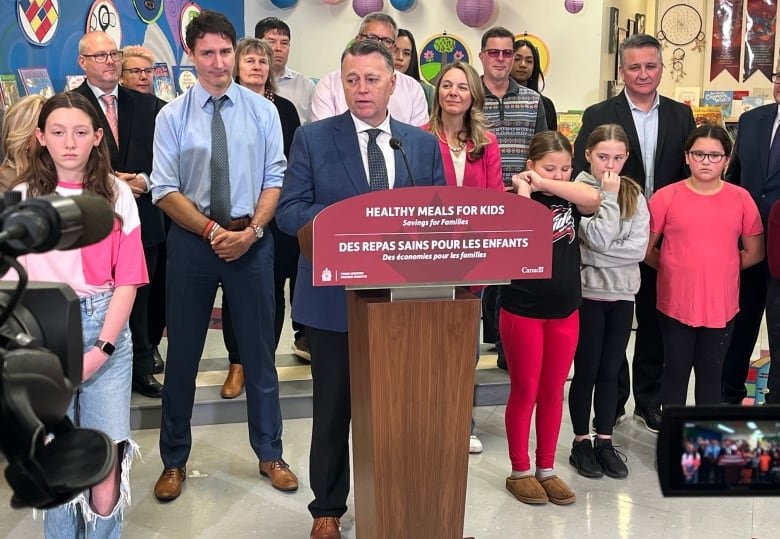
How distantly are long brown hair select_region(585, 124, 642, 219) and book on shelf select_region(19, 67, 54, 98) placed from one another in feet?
9.24

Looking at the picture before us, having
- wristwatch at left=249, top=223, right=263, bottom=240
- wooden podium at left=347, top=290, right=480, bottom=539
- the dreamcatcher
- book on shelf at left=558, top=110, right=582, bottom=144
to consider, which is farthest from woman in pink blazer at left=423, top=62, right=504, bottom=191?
the dreamcatcher

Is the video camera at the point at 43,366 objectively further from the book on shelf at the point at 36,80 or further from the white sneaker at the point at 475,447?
the book on shelf at the point at 36,80

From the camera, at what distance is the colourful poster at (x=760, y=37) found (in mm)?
8438

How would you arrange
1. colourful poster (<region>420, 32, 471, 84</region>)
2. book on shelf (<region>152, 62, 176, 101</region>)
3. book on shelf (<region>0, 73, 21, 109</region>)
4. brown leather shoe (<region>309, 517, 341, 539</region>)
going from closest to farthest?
brown leather shoe (<region>309, 517, 341, 539</region>)
book on shelf (<region>0, 73, 21, 109</region>)
book on shelf (<region>152, 62, 176, 101</region>)
colourful poster (<region>420, 32, 471, 84</region>)

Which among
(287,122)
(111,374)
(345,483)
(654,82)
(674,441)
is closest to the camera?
(674,441)

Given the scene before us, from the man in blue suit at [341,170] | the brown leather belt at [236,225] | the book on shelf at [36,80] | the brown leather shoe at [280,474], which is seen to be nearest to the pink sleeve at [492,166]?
the man in blue suit at [341,170]

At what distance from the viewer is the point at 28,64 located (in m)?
4.62

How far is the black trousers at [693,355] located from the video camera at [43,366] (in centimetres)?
265

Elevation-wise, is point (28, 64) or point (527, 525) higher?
point (28, 64)

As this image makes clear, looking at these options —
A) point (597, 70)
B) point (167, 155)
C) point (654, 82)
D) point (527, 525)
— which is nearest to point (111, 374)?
point (167, 155)

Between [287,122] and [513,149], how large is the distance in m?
0.99

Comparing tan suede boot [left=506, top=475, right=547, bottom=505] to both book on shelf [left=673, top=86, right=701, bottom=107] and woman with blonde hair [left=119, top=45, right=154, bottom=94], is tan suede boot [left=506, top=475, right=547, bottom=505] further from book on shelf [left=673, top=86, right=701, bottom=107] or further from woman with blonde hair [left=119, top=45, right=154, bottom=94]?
book on shelf [left=673, top=86, right=701, bottom=107]

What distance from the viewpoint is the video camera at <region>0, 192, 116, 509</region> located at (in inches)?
40.2

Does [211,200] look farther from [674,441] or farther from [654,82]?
[674,441]
